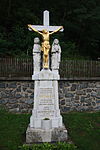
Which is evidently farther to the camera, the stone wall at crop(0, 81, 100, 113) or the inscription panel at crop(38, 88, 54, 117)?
the stone wall at crop(0, 81, 100, 113)

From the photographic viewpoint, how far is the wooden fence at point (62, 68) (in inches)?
412

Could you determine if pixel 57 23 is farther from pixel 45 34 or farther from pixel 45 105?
pixel 45 105

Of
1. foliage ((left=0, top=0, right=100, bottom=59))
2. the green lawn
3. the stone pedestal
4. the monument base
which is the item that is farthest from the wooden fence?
the monument base

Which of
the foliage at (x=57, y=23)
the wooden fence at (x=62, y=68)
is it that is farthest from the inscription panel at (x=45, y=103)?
the foliage at (x=57, y=23)

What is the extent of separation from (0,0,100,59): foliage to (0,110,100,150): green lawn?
23.7 feet

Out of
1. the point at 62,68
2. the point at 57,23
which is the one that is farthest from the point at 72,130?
the point at 57,23

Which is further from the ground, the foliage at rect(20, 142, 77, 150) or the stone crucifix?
the stone crucifix

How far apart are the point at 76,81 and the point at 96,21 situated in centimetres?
1065

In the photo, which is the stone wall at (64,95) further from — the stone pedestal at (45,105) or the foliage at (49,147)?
the foliage at (49,147)

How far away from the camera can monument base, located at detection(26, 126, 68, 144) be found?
6.05 m

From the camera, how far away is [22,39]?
1666 cm

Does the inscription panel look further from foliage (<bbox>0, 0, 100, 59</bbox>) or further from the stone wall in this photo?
foliage (<bbox>0, 0, 100, 59</bbox>)

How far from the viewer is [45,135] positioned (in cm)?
611

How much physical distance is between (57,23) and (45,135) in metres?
15.3
